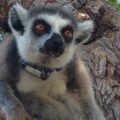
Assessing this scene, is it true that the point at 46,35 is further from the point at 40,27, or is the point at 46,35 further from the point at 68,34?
the point at 68,34

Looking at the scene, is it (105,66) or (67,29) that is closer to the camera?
(67,29)

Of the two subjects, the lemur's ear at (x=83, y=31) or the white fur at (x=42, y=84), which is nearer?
the white fur at (x=42, y=84)

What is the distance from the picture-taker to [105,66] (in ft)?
23.2

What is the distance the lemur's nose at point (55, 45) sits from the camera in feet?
19.4

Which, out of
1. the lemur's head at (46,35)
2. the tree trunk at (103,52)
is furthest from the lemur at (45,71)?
the tree trunk at (103,52)

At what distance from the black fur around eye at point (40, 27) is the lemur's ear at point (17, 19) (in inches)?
8.7

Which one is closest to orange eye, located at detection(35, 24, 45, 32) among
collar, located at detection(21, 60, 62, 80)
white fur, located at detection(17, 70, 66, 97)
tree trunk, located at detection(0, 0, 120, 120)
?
collar, located at detection(21, 60, 62, 80)

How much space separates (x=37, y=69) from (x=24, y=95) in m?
0.35

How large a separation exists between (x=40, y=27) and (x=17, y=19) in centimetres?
38

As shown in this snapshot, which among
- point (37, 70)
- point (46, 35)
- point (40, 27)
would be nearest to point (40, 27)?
point (40, 27)

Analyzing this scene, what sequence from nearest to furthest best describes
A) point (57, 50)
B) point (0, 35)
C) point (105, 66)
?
point (57, 50) → point (105, 66) → point (0, 35)

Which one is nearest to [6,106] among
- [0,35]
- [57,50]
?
[57,50]

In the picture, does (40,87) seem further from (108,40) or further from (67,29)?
(108,40)

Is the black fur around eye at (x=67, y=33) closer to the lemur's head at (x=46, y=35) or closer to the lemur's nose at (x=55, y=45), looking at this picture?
the lemur's head at (x=46, y=35)
